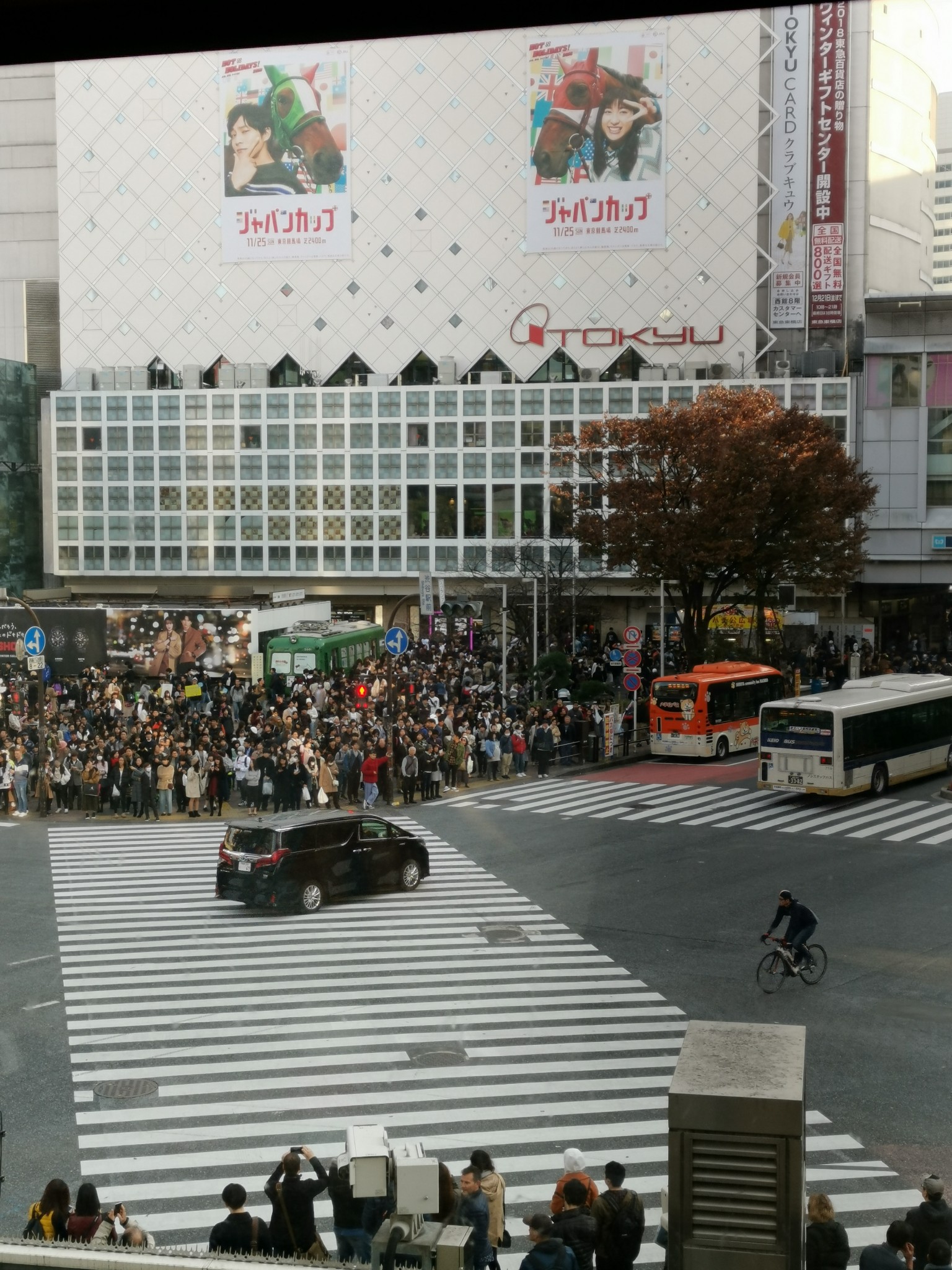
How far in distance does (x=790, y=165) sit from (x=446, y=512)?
23.3 meters

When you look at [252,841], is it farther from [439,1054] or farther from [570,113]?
[570,113]

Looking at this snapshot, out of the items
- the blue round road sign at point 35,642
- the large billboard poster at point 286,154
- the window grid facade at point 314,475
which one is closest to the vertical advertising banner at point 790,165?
the window grid facade at point 314,475

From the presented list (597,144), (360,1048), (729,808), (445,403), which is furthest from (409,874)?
(597,144)

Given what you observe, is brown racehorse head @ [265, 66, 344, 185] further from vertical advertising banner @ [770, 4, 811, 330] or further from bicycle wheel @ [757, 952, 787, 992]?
bicycle wheel @ [757, 952, 787, 992]

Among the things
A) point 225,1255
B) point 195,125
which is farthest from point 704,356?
point 225,1255

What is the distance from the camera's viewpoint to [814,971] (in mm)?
16000

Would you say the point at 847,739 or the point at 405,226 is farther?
the point at 405,226

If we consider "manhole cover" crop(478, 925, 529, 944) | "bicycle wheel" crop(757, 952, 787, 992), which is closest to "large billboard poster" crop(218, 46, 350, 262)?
"manhole cover" crop(478, 925, 529, 944)

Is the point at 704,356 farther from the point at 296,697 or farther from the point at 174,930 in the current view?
the point at 174,930

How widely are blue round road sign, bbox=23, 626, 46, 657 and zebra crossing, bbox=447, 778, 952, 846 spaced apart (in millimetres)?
9145

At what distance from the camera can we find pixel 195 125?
70.8 m

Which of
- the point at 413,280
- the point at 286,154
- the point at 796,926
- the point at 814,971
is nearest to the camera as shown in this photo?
the point at 796,926

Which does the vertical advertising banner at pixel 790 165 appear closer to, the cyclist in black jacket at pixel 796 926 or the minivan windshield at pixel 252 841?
the minivan windshield at pixel 252 841

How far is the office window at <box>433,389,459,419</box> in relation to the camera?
67.1m
